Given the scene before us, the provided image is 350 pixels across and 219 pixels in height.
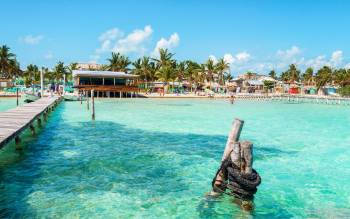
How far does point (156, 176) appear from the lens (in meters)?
11.1

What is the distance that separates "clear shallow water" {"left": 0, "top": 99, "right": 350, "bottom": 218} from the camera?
8.32m

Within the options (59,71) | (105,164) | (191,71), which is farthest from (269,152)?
(59,71)

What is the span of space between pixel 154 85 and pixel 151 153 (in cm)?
7170

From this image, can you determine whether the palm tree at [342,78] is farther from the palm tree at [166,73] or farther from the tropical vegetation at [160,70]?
the palm tree at [166,73]

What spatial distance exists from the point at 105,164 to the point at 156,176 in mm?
2326

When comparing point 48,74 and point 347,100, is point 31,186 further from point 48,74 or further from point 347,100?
point 48,74

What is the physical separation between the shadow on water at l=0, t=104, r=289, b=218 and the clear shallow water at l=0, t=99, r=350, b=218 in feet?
0.09

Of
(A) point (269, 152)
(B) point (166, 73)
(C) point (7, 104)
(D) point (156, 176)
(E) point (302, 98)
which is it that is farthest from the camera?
(B) point (166, 73)

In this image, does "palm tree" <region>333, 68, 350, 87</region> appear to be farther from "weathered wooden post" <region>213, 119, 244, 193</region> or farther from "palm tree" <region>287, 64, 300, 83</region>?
"weathered wooden post" <region>213, 119, 244, 193</region>

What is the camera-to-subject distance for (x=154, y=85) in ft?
282

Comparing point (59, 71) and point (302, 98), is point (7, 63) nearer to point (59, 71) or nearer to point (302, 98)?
point (59, 71)

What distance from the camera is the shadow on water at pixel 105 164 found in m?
A: 9.41

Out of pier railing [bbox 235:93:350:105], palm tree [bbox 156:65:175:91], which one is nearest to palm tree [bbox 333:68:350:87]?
pier railing [bbox 235:93:350:105]

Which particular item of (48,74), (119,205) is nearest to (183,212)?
(119,205)
